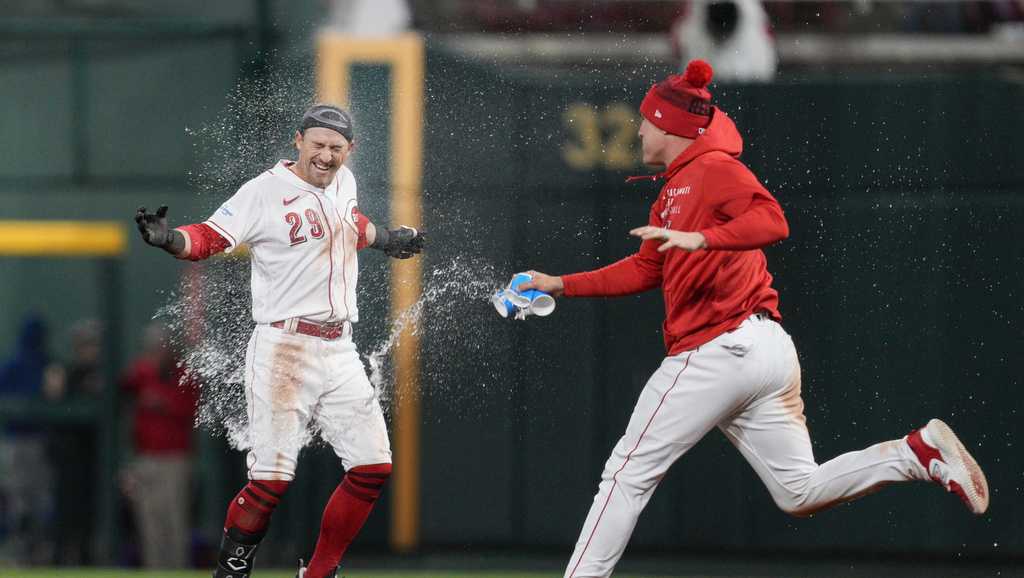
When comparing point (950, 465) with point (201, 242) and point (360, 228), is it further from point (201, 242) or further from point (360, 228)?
point (201, 242)

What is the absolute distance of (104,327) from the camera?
11.3 meters

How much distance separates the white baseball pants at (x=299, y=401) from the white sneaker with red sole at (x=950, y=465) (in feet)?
7.00

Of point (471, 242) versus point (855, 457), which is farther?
point (471, 242)

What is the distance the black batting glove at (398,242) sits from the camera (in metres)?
6.38

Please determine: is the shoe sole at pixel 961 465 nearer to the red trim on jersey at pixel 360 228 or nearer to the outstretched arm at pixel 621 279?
the outstretched arm at pixel 621 279

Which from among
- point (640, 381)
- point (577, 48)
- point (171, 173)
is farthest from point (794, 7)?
point (171, 173)

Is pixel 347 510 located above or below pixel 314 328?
below

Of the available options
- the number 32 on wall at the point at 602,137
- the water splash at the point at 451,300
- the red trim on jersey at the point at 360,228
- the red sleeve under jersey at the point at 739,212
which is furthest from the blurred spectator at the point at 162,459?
the red sleeve under jersey at the point at 739,212

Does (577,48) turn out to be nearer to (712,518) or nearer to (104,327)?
(712,518)

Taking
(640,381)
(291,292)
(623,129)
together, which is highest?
(623,129)

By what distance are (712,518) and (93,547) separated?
4404 mm

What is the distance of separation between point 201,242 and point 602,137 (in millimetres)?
4680

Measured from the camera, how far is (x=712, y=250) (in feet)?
18.9

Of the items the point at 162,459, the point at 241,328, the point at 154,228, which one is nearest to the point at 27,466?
the point at 162,459
